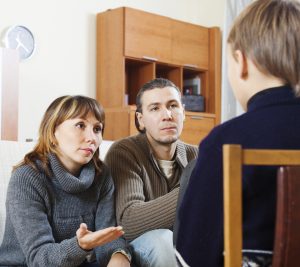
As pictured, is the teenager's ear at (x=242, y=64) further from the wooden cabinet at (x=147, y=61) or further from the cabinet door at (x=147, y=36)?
the cabinet door at (x=147, y=36)

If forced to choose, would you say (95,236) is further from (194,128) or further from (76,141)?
(194,128)

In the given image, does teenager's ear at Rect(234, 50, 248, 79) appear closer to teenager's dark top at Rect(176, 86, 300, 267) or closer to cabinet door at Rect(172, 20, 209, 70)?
teenager's dark top at Rect(176, 86, 300, 267)

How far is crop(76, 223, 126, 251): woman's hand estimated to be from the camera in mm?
1438

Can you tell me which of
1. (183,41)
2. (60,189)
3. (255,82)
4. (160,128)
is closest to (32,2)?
(183,41)

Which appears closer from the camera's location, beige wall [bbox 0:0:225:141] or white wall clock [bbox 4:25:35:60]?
white wall clock [bbox 4:25:35:60]

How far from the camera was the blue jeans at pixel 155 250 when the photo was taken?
181 centimetres

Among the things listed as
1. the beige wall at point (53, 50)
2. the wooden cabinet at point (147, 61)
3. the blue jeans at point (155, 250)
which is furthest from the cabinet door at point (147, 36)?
the blue jeans at point (155, 250)

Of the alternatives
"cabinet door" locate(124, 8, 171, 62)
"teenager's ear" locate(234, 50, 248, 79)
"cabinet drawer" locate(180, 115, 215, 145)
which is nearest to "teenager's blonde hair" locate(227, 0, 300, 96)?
"teenager's ear" locate(234, 50, 248, 79)

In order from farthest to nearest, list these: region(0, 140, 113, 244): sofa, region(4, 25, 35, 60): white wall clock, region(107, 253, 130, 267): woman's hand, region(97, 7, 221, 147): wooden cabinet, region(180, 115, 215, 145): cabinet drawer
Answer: region(180, 115, 215, 145): cabinet drawer
region(97, 7, 221, 147): wooden cabinet
region(4, 25, 35, 60): white wall clock
region(0, 140, 113, 244): sofa
region(107, 253, 130, 267): woman's hand

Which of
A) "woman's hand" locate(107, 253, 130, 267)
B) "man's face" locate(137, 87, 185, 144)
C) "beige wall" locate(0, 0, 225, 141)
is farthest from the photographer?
"beige wall" locate(0, 0, 225, 141)

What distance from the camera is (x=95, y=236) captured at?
58.1 inches

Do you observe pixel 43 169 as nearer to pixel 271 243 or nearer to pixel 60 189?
pixel 60 189

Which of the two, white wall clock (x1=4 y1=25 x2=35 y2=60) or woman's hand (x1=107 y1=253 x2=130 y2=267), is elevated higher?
white wall clock (x1=4 y1=25 x2=35 y2=60)

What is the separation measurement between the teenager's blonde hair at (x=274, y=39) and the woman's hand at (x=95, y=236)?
595 millimetres
